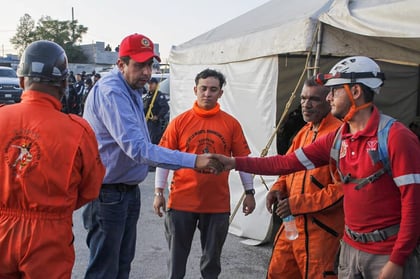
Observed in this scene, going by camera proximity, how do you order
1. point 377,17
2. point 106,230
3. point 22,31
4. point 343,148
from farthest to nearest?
A: point 22,31
point 377,17
point 106,230
point 343,148

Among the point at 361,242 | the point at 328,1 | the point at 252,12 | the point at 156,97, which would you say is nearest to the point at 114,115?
the point at 361,242

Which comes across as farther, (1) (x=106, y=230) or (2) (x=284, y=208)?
(2) (x=284, y=208)

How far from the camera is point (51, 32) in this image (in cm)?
7562

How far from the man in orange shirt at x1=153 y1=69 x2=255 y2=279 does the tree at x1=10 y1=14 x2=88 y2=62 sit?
68.8 m

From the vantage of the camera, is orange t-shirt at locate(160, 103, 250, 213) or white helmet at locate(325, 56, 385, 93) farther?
orange t-shirt at locate(160, 103, 250, 213)

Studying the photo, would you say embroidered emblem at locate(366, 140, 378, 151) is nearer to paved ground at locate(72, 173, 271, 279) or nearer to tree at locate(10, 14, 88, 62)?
paved ground at locate(72, 173, 271, 279)

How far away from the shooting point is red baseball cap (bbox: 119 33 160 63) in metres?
3.20

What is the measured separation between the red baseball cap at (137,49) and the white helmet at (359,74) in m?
1.30

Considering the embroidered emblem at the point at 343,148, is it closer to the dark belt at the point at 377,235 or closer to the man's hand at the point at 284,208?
the dark belt at the point at 377,235

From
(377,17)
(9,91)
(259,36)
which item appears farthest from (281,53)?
(9,91)

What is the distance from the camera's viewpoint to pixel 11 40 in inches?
3260

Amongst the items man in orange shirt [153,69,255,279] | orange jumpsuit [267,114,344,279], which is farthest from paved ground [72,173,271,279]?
orange jumpsuit [267,114,344,279]

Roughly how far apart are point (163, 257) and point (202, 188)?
176cm

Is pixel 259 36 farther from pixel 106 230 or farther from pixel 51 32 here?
pixel 51 32
